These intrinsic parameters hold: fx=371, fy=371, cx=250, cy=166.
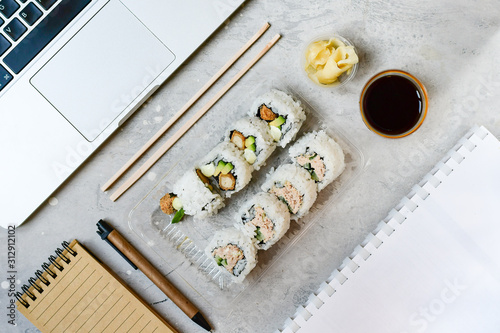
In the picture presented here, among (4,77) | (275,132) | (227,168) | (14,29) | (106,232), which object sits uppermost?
(275,132)

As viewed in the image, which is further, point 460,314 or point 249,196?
point 249,196

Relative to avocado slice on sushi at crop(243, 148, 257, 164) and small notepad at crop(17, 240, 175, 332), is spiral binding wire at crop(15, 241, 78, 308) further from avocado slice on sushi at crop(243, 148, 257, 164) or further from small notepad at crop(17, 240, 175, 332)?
avocado slice on sushi at crop(243, 148, 257, 164)

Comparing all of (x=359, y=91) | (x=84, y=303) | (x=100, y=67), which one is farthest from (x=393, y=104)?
(x=84, y=303)

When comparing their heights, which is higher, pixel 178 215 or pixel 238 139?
pixel 238 139

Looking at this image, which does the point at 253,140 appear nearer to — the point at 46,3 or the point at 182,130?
the point at 182,130

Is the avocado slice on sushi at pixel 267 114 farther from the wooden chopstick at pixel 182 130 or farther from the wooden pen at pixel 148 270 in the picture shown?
the wooden pen at pixel 148 270

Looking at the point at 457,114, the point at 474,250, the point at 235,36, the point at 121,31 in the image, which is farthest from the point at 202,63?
the point at 474,250

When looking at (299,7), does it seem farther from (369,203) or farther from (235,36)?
(369,203)
